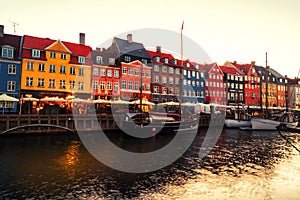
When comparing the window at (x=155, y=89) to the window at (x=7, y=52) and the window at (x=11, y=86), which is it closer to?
the window at (x=11, y=86)

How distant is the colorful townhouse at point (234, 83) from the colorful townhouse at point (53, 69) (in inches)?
1830

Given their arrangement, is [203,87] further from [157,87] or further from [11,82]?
[11,82]

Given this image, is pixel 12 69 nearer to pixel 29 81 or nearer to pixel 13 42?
pixel 29 81

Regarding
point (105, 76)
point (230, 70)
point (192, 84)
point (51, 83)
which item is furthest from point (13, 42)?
point (230, 70)

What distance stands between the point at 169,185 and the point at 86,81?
122 feet

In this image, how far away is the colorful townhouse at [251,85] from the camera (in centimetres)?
7738

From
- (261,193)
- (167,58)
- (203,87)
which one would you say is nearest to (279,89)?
(203,87)

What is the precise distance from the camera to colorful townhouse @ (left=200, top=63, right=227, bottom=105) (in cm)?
7031

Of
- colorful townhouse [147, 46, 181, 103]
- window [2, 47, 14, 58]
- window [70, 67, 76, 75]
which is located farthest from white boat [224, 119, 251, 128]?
window [2, 47, 14, 58]

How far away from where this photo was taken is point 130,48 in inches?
2128

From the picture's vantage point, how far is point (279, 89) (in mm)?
84688

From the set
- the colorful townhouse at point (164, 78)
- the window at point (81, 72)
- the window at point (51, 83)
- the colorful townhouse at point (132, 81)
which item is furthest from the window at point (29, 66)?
the colorful townhouse at point (164, 78)

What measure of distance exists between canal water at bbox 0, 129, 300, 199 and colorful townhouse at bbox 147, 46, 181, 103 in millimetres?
35922

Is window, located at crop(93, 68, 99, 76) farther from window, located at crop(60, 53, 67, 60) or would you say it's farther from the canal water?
the canal water
